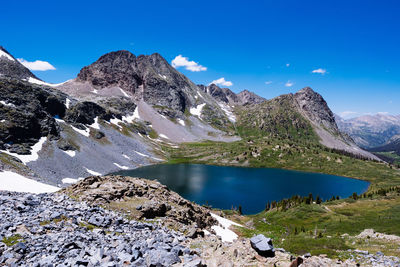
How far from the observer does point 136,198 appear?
3212cm

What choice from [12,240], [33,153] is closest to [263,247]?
[12,240]

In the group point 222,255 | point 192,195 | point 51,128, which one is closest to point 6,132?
point 51,128

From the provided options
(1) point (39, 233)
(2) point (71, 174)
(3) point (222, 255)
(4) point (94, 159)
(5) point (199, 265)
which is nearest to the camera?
(5) point (199, 265)

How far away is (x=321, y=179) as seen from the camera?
18138cm

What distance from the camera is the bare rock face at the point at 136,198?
27203 millimetres

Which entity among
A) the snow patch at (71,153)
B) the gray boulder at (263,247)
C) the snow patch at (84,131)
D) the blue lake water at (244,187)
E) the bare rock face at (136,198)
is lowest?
the blue lake water at (244,187)

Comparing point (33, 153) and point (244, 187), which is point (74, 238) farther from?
point (244, 187)

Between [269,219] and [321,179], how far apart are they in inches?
4860

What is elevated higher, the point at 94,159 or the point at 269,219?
the point at 94,159

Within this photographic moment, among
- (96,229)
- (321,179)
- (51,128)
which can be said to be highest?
(51,128)

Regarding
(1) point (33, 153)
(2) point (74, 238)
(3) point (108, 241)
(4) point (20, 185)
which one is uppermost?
(2) point (74, 238)

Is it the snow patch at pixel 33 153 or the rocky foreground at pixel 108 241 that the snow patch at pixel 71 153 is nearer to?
the snow patch at pixel 33 153

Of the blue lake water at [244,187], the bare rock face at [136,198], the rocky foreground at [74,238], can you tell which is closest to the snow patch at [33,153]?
the blue lake water at [244,187]

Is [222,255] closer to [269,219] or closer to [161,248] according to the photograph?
[161,248]
